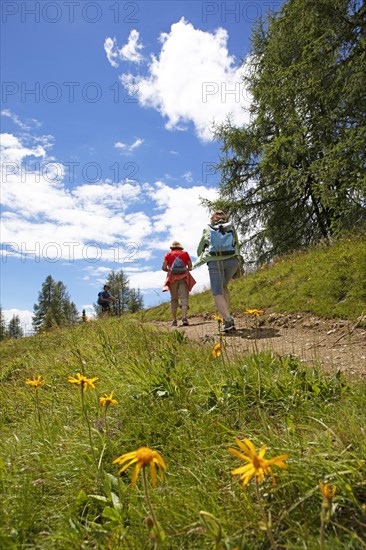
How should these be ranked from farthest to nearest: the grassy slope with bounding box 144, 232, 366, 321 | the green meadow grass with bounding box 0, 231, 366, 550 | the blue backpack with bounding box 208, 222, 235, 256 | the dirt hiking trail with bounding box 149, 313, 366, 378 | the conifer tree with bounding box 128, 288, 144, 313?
1. the conifer tree with bounding box 128, 288, 144, 313
2. the grassy slope with bounding box 144, 232, 366, 321
3. the blue backpack with bounding box 208, 222, 235, 256
4. the dirt hiking trail with bounding box 149, 313, 366, 378
5. the green meadow grass with bounding box 0, 231, 366, 550

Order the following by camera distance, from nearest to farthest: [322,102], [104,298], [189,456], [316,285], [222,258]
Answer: [189,456], [222,258], [316,285], [322,102], [104,298]

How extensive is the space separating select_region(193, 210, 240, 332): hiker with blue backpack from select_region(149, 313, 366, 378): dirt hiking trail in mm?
587

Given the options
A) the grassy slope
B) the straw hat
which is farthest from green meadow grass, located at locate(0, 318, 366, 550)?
the straw hat

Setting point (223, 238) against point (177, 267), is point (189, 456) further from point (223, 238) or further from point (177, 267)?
point (177, 267)

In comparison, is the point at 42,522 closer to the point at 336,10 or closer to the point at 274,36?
the point at 336,10

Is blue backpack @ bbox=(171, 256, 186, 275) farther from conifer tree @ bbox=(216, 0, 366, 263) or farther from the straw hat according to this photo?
conifer tree @ bbox=(216, 0, 366, 263)

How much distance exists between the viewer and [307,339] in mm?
6305

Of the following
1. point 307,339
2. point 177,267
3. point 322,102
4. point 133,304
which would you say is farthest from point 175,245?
point 133,304

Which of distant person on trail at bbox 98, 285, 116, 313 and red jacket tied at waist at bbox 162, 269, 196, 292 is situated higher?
distant person on trail at bbox 98, 285, 116, 313

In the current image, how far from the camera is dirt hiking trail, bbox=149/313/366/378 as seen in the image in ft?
14.0

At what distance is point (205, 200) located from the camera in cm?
1777

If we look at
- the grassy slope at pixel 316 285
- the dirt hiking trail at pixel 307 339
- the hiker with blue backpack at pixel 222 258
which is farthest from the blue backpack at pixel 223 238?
the grassy slope at pixel 316 285

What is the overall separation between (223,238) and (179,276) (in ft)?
8.75

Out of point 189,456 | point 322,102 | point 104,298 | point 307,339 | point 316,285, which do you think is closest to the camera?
point 189,456
